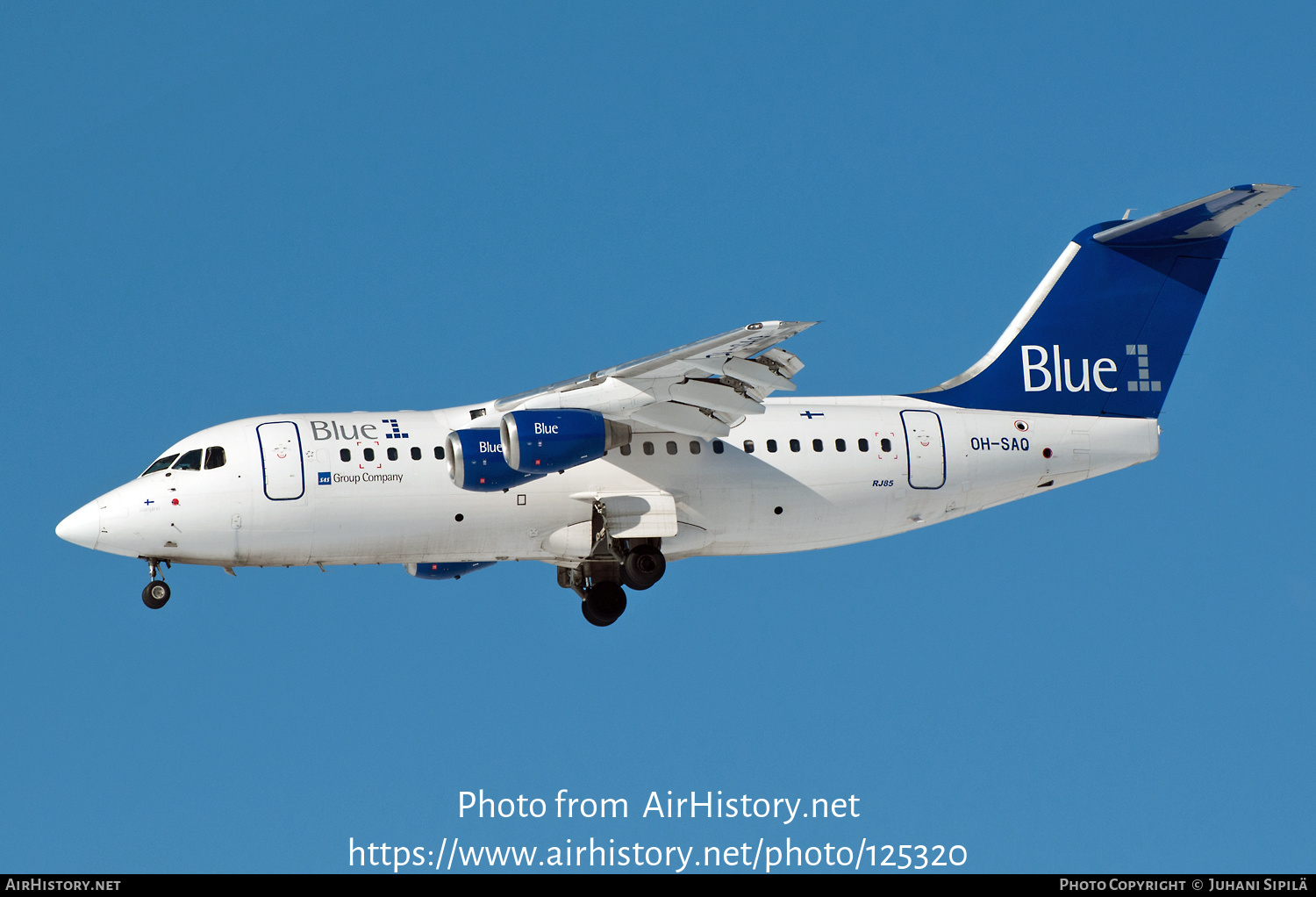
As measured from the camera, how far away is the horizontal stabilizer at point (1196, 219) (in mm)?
21969

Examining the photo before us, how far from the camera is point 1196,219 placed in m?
23.0

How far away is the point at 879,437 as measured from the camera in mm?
21922

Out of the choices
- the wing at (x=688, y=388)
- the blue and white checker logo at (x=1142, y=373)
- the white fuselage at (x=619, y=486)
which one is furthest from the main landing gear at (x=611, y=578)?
the blue and white checker logo at (x=1142, y=373)

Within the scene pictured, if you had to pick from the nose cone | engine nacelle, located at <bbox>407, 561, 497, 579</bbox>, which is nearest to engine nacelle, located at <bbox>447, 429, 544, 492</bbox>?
engine nacelle, located at <bbox>407, 561, 497, 579</bbox>

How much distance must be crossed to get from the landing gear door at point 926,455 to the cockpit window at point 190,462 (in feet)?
26.6

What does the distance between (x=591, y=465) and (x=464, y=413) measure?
1599mm

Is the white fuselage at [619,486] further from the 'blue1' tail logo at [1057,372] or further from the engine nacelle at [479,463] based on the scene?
the engine nacelle at [479,463]

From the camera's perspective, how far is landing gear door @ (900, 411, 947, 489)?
71.9 ft

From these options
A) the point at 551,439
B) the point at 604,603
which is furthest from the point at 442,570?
the point at 551,439

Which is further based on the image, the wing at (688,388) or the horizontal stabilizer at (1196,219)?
the horizontal stabilizer at (1196,219)

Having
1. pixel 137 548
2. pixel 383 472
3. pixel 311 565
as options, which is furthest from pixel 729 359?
pixel 137 548

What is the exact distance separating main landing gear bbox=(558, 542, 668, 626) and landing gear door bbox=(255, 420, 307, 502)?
3.51 meters
